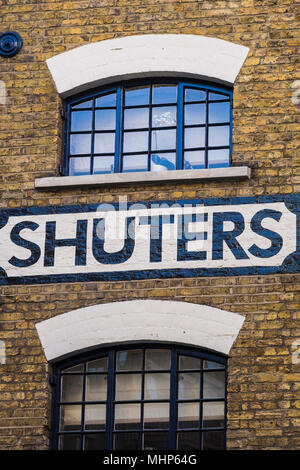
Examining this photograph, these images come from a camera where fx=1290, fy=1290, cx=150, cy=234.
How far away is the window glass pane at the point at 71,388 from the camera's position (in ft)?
46.9

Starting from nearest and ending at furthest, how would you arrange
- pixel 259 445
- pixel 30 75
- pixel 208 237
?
pixel 259 445 < pixel 208 237 < pixel 30 75

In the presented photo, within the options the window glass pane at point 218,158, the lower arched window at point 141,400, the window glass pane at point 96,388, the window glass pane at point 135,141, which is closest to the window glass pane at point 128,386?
the lower arched window at point 141,400

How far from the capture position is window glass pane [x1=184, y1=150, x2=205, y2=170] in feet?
49.0

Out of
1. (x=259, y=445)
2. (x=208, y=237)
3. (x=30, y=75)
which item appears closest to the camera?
(x=259, y=445)

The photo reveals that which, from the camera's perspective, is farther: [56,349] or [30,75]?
[30,75]

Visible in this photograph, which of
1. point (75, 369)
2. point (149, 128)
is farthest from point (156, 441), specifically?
point (149, 128)

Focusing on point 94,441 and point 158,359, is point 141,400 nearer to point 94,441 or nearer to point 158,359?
point 158,359

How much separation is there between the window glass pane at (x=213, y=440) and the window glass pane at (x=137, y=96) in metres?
4.03

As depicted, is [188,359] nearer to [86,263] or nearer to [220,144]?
[86,263]

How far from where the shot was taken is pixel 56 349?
14219 millimetres

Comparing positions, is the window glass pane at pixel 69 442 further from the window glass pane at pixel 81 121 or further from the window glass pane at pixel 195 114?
the window glass pane at pixel 195 114
